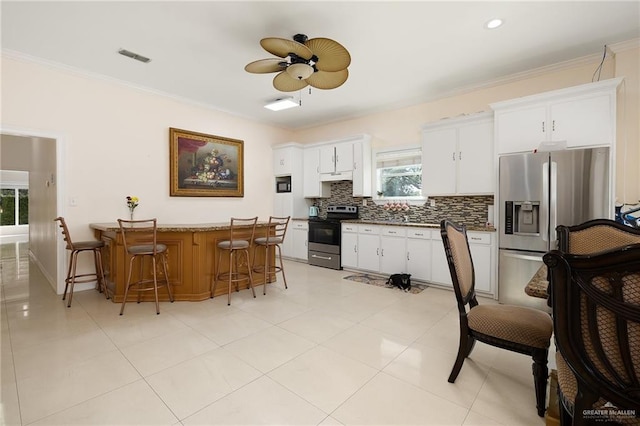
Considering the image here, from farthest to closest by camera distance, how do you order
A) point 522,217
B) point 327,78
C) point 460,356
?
point 522,217 < point 327,78 < point 460,356

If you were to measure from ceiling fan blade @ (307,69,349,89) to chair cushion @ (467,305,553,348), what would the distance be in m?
2.50

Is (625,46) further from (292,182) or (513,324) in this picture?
(292,182)

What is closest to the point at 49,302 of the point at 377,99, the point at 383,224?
the point at 383,224

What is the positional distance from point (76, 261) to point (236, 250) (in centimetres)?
199

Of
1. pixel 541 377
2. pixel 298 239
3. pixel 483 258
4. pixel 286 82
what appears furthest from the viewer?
pixel 298 239

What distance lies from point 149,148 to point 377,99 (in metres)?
3.78

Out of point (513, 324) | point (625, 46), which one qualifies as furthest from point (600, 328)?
point (625, 46)

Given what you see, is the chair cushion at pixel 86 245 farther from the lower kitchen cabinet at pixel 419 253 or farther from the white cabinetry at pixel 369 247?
the lower kitchen cabinet at pixel 419 253

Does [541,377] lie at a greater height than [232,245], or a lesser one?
lesser

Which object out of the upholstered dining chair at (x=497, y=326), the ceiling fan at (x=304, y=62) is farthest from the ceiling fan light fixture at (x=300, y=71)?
the upholstered dining chair at (x=497, y=326)

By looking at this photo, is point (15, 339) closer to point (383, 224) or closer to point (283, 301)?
point (283, 301)

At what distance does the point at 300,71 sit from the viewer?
9.27 feet

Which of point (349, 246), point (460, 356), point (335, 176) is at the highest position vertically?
point (335, 176)

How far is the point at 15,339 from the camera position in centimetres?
254
